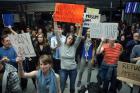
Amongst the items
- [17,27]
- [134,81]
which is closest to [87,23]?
[134,81]

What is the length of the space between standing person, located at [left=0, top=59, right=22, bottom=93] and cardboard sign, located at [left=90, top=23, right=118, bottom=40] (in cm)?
249

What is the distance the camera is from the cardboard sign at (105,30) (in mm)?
7828

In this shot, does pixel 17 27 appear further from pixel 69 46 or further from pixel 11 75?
pixel 11 75

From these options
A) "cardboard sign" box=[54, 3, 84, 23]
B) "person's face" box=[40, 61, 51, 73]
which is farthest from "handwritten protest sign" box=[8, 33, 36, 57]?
"cardboard sign" box=[54, 3, 84, 23]

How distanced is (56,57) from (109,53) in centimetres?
130

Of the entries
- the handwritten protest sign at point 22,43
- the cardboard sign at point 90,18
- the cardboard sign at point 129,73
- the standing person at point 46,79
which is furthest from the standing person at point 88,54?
the standing person at point 46,79

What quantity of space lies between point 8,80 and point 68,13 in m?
2.98

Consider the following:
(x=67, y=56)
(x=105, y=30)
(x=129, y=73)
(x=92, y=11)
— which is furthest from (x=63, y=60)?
(x=129, y=73)

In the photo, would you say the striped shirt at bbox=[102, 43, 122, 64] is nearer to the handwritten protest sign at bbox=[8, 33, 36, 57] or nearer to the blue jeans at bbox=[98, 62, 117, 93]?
the blue jeans at bbox=[98, 62, 117, 93]

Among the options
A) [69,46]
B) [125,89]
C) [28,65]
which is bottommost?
[125,89]

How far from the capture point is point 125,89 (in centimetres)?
968

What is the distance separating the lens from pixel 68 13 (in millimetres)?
8539

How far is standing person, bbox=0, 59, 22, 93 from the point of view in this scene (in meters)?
5.97

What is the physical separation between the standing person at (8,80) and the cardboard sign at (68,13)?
2.61 metres
